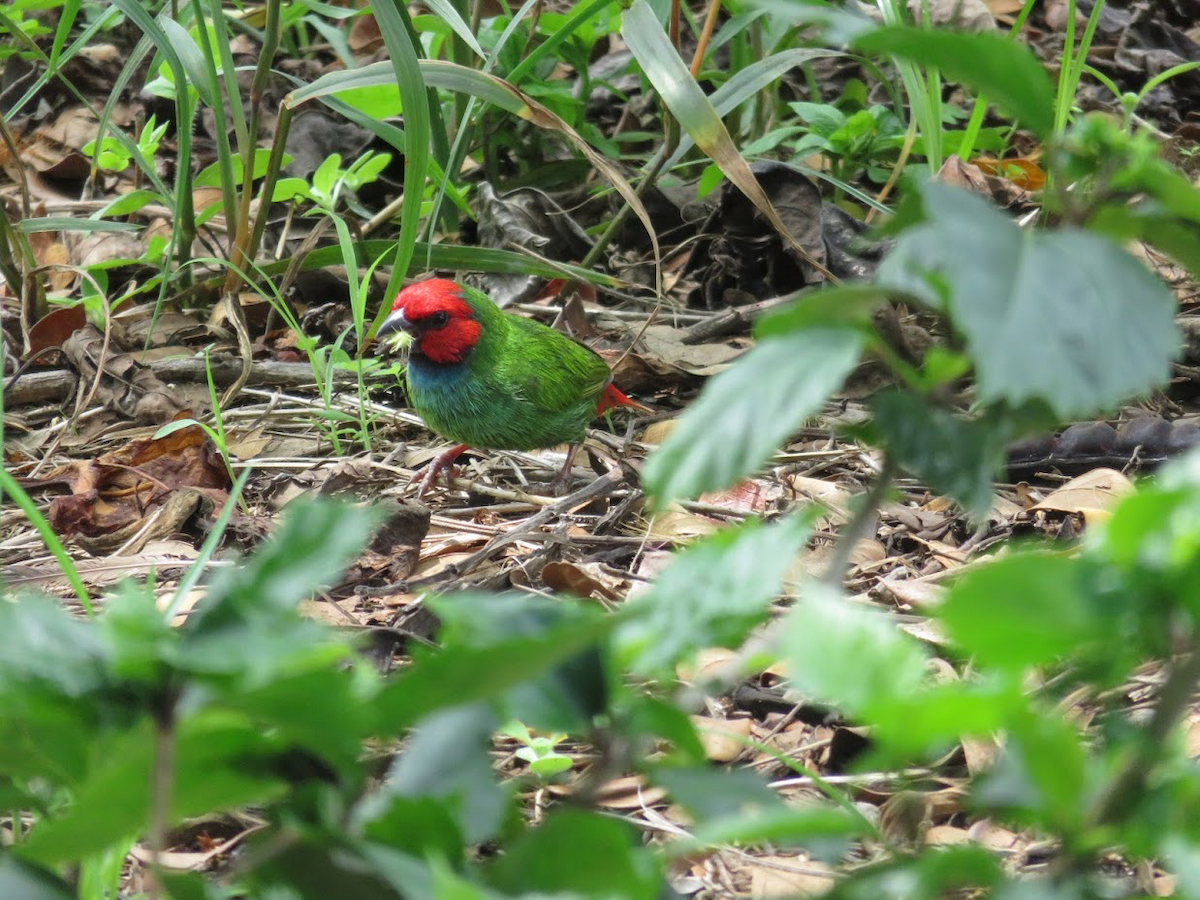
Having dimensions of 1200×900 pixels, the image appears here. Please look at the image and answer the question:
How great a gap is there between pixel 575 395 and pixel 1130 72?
3040 millimetres

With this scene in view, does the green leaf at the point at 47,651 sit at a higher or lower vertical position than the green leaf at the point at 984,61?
lower

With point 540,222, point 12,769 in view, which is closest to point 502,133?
point 540,222

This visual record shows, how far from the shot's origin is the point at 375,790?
1660 millimetres

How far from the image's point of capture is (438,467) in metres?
3.56

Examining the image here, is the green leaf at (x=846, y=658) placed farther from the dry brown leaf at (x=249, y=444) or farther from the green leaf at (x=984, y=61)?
the dry brown leaf at (x=249, y=444)

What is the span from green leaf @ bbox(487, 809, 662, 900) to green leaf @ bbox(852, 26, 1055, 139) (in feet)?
1.75

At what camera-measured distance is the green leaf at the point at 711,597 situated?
79 cm

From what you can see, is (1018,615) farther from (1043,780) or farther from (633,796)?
(633,796)

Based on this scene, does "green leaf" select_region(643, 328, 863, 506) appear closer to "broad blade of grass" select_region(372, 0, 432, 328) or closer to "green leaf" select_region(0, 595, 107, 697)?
"green leaf" select_region(0, 595, 107, 697)

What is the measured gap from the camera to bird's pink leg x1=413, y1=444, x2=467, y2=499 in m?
3.48

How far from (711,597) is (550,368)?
10.4 ft

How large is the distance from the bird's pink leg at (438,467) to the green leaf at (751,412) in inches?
105

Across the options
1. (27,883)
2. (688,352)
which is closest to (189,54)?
(688,352)

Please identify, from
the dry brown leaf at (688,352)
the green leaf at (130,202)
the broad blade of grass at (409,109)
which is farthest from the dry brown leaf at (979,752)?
the green leaf at (130,202)
